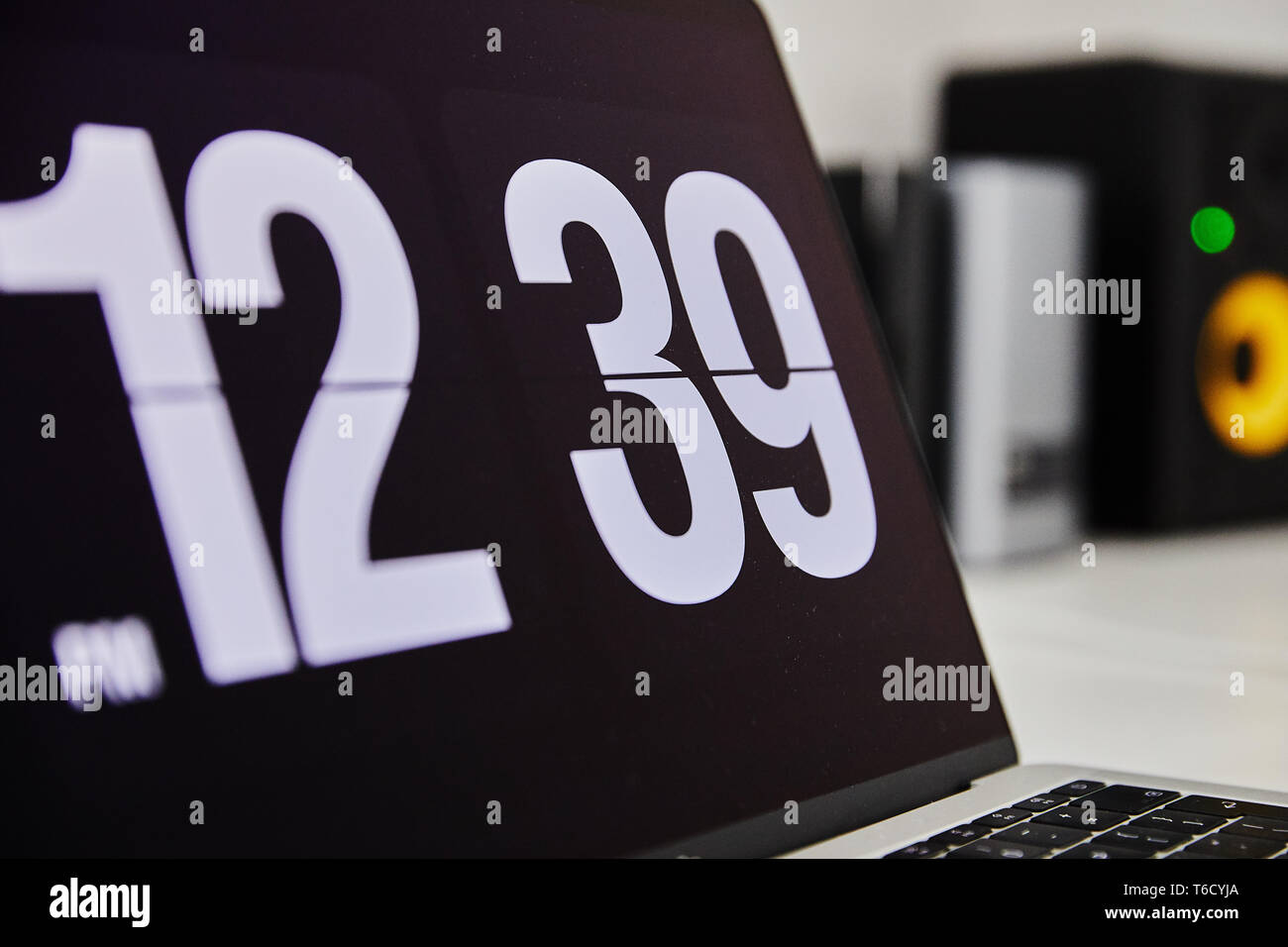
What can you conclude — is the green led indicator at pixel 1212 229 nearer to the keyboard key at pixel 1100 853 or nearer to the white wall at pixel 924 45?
the white wall at pixel 924 45

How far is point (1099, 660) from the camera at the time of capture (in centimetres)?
98

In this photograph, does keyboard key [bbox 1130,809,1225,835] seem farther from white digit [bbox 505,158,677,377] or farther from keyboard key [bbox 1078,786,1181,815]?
white digit [bbox 505,158,677,377]

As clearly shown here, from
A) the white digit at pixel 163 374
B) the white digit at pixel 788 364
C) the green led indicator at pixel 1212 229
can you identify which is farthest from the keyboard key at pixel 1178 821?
the green led indicator at pixel 1212 229

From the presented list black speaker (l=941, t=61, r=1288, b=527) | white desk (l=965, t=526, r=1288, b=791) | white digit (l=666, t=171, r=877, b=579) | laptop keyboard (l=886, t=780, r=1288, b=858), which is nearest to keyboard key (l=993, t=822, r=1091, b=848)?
laptop keyboard (l=886, t=780, r=1288, b=858)

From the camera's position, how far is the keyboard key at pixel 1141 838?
14.9 inches

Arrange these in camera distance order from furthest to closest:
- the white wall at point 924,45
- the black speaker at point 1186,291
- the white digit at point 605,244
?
the white wall at point 924,45, the black speaker at point 1186,291, the white digit at point 605,244

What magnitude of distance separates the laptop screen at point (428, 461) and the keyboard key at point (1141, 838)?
0.24 ft

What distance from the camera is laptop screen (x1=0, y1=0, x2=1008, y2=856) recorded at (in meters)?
0.33

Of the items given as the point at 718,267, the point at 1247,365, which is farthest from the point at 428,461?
the point at 1247,365

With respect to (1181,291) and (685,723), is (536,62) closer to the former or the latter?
(685,723)

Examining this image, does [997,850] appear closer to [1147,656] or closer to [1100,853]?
[1100,853]
